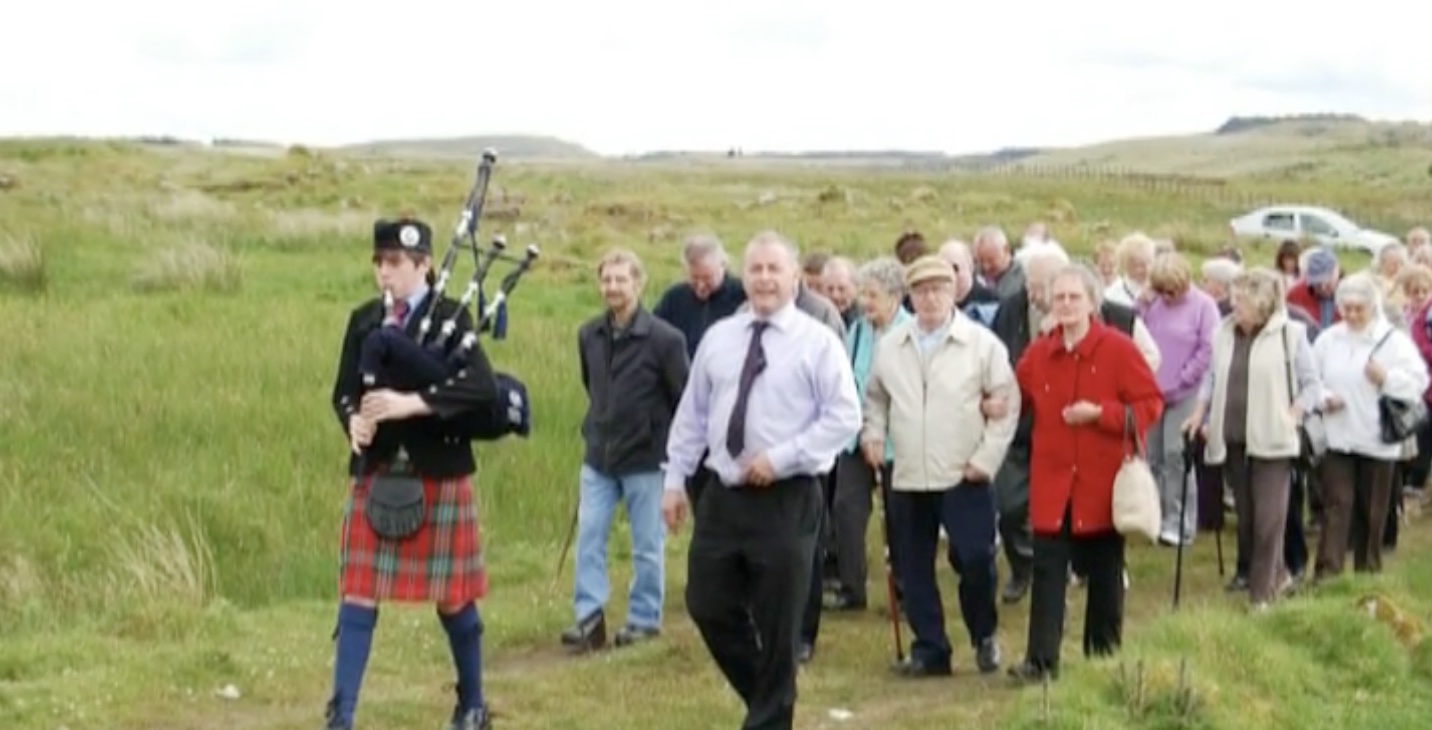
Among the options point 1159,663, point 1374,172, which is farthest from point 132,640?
point 1374,172

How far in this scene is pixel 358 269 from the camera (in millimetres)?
27969

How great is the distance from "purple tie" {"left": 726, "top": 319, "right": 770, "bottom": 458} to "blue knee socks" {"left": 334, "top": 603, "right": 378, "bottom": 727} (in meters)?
1.56

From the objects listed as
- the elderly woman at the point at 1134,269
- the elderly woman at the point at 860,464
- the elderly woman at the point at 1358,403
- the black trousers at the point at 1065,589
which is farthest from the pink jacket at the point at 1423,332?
the black trousers at the point at 1065,589

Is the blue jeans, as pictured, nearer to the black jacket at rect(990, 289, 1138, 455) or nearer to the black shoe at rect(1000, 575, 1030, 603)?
the black jacket at rect(990, 289, 1138, 455)

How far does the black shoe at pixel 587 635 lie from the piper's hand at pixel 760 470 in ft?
10.0

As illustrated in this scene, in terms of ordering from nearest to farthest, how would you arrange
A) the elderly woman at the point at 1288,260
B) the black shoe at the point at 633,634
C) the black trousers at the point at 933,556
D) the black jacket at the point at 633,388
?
1. the black trousers at the point at 933,556
2. the black jacket at the point at 633,388
3. the black shoe at the point at 633,634
4. the elderly woman at the point at 1288,260

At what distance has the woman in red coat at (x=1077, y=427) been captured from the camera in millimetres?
8977

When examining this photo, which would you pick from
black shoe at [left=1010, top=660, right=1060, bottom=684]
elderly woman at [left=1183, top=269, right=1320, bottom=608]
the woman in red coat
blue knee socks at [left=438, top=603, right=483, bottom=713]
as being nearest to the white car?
elderly woman at [left=1183, top=269, right=1320, bottom=608]

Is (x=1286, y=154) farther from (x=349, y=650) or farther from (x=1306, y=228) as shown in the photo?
(x=349, y=650)

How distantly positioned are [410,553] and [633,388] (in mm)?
2558

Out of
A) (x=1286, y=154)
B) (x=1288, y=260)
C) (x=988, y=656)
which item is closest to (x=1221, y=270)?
(x=1288, y=260)

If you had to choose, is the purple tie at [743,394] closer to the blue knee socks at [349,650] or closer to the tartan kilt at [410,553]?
the tartan kilt at [410,553]

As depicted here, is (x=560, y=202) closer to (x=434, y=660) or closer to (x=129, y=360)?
(x=129, y=360)

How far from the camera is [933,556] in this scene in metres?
9.83
